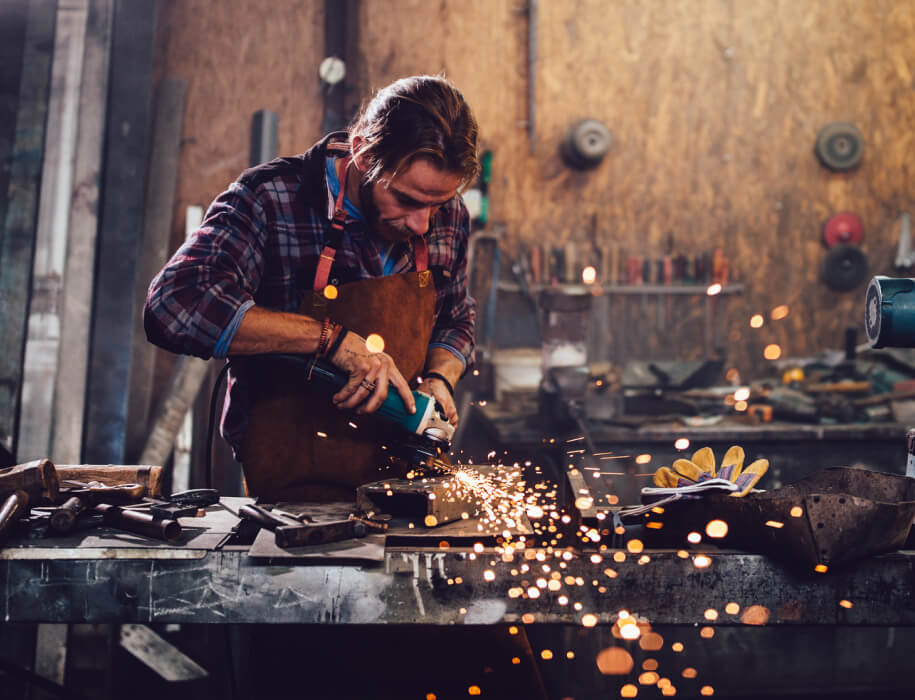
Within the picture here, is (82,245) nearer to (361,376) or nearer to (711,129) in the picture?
(361,376)

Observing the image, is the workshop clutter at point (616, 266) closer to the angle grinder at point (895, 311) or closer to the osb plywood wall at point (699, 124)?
the osb plywood wall at point (699, 124)

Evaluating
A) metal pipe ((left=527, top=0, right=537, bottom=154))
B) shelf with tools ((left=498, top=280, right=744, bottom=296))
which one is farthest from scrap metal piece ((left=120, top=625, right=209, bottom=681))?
metal pipe ((left=527, top=0, right=537, bottom=154))

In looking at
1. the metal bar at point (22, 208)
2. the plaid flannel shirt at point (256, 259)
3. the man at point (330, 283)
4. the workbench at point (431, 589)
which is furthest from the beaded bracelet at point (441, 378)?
the metal bar at point (22, 208)

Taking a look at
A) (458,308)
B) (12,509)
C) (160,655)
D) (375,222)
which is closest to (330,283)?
(375,222)

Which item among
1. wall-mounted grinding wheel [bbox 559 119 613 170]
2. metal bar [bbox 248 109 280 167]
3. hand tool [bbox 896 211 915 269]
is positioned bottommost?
hand tool [bbox 896 211 915 269]

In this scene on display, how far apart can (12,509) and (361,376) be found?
82 centimetres

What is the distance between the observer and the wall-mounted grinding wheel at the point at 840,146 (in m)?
6.02

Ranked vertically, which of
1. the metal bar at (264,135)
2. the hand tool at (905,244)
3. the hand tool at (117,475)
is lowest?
the hand tool at (117,475)

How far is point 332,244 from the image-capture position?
2.04 meters

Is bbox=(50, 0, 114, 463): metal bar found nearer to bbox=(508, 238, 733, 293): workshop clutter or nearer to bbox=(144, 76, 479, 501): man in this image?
bbox=(144, 76, 479, 501): man

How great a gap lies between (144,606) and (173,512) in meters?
0.24

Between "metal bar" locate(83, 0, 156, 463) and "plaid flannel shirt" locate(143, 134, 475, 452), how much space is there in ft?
6.99

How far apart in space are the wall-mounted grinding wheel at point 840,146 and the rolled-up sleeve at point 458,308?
4.75 m

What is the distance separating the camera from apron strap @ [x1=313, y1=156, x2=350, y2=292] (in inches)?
79.4
